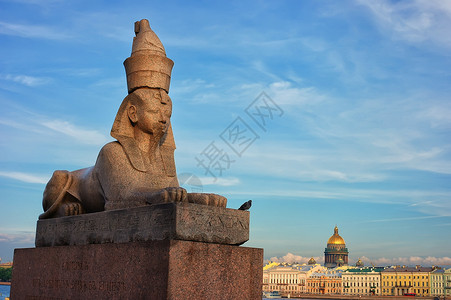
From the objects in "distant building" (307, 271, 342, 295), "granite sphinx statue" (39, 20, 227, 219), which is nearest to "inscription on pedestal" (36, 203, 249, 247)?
"granite sphinx statue" (39, 20, 227, 219)

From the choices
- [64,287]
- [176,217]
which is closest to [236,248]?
[176,217]

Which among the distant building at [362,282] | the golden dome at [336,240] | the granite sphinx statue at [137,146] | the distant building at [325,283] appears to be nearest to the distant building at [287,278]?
the distant building at [325,283]

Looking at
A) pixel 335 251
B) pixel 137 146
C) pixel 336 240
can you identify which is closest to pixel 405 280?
pixel 335 251

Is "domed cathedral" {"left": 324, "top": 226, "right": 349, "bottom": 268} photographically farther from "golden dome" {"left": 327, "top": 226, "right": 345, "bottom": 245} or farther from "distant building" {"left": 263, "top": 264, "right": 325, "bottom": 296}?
"distant building" {"left": 263, "top": 264, "right": 325, "bottom": 296}

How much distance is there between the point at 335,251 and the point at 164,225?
120m

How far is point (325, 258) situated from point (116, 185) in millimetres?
121589

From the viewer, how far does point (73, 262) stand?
4840 millimetres

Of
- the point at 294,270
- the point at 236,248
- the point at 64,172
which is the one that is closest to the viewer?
the point at 236,248

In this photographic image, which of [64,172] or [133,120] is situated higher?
[133,120]

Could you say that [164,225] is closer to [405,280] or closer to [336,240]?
[405,280]

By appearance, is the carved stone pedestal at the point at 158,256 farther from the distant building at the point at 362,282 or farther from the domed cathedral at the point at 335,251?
the domed cathedral at the point at 335,251

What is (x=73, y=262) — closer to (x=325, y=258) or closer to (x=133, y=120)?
(x=133, y=120)

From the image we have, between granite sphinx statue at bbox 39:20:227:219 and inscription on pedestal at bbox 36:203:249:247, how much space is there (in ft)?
0.74

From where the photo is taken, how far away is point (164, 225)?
4.12 m
